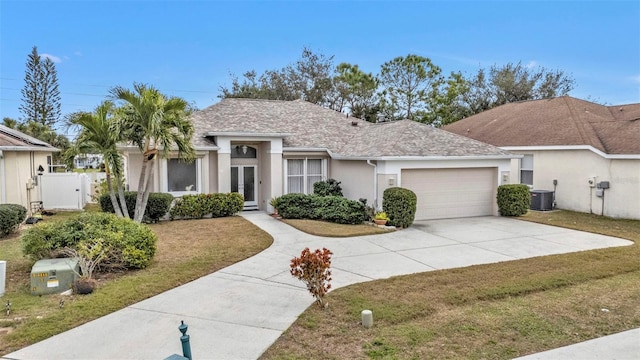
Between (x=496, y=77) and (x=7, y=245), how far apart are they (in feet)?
128

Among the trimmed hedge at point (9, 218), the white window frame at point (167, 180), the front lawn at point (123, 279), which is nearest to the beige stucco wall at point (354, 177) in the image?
the front lawn at point (123, 279)

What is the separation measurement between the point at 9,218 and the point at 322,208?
9867 mm

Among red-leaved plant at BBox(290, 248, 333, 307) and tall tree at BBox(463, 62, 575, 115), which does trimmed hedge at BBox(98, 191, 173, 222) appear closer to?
red-leaved plant at BBox(290, 248, 333, 307)

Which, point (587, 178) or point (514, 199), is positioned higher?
point (587, 178)

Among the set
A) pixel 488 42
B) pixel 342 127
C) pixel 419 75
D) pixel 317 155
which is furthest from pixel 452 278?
pixel 419 75

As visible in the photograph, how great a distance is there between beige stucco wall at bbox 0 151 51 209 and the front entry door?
26.2 feet

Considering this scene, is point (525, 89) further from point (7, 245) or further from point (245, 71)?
point (7, 245)

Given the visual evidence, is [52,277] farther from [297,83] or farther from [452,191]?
[297,83]

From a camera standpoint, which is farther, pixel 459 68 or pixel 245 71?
pixel 245 71

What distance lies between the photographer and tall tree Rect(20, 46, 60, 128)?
40625 mm

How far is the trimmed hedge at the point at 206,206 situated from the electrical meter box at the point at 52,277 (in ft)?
26.0

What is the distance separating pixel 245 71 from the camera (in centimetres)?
4081

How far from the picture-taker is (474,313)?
6.12 metres

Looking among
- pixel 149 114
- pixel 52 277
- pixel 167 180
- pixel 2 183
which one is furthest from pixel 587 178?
pixel 2 183
